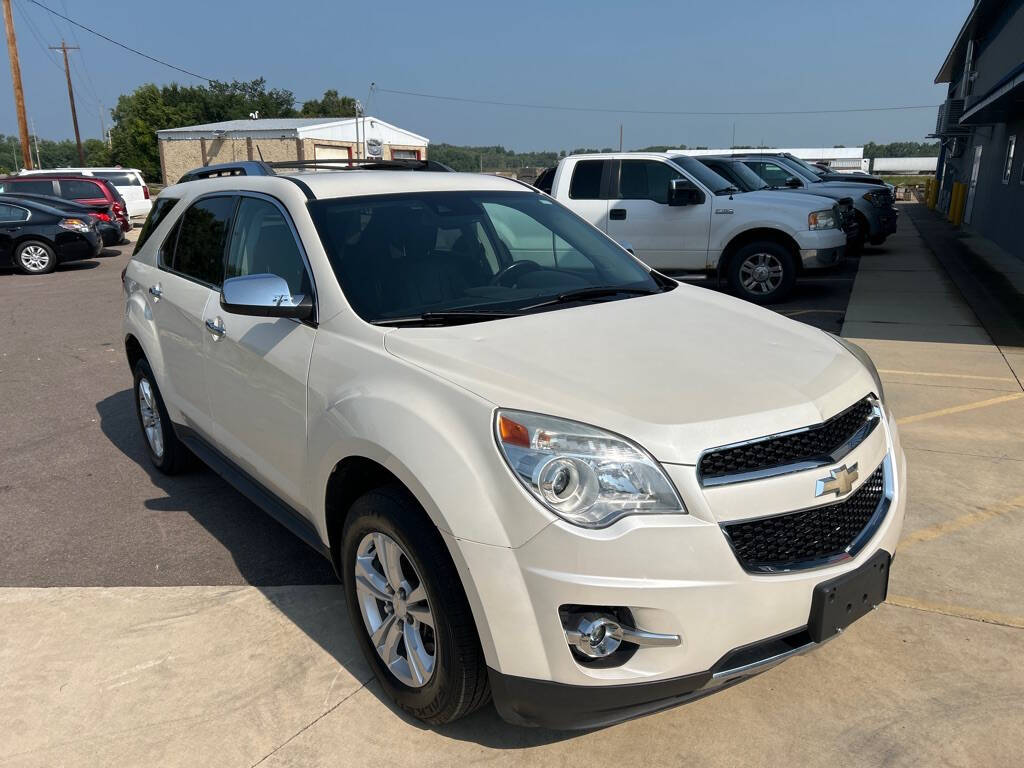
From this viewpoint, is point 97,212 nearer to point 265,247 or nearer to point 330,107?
point 265,247

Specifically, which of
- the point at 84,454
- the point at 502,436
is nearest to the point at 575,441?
the point at 502,436

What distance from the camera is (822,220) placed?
419 inches

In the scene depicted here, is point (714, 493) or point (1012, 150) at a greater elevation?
point (1012, 150)

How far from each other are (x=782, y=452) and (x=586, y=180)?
9189 millimetres

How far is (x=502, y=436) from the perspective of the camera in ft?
7.75

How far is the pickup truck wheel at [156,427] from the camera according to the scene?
493 centimetres

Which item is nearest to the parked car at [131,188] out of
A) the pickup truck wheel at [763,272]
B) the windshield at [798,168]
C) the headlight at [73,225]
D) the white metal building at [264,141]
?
the headlight at [73,225]

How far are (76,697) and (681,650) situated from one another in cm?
223

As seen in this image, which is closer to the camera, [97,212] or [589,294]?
[589,294]

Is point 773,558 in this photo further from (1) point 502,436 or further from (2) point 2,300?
(2) point 2,300

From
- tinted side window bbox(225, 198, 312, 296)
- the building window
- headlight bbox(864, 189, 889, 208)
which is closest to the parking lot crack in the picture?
tinted side window bbox(225, 198, 312, 296)

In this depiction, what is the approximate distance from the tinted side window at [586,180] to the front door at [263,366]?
764cm

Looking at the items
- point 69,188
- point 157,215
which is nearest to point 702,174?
point 157,215

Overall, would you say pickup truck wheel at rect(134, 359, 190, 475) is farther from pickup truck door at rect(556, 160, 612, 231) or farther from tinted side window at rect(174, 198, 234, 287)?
pickup truck door at rect(556, 160, 612, 231)
